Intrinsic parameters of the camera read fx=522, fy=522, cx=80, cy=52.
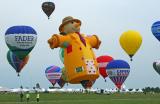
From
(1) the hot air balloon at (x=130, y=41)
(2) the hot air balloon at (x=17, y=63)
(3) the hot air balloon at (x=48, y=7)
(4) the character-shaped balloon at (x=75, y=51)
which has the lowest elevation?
(4) the character-shaped balloon at (x=75, y=51)

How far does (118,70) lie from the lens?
182 ft

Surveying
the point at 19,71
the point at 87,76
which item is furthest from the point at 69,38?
the point at 19,71

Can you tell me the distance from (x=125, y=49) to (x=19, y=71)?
12.1m

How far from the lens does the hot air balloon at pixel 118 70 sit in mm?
55406

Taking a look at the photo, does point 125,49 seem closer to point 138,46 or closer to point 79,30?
point 138,46

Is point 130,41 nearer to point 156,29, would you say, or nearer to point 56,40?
point 156,29

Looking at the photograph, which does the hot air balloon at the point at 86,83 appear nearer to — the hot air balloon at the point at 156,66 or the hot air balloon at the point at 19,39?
the hot air balloon at the point at 19,39

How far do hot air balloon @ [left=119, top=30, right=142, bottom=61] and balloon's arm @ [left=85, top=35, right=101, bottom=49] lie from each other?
16616 mm

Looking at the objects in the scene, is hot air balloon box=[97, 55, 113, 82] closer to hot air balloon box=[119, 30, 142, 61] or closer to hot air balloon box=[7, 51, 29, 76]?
hot air balloon box=[119, 30, 142, 61]

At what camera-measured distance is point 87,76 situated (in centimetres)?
2933

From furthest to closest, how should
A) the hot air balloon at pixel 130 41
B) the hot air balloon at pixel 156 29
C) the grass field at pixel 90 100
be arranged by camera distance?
the hot air balloon at pixel 156 29 → the hot air balloon at pixel 130 41 → the grass field at pixel 90 100

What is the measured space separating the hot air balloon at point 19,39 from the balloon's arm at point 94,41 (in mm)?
15585

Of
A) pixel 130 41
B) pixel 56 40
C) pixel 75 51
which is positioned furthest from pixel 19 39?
pixel 56 40

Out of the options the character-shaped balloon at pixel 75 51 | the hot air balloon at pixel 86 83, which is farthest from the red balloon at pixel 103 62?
the character-shaped balloon at pixel 75 51
